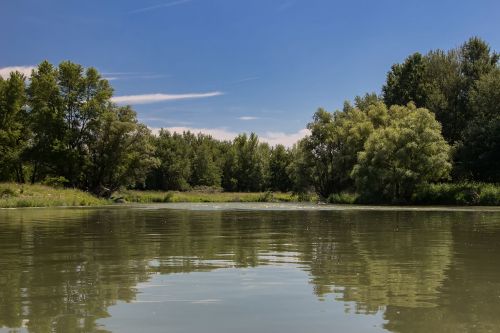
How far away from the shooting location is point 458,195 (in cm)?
5594

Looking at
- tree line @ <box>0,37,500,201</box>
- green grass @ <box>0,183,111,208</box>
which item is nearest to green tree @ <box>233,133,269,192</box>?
tree line @ <box>0,37,500,201</box>

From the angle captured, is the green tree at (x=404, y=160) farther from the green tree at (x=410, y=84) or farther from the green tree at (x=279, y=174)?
the green tree at (x=279, y=174)

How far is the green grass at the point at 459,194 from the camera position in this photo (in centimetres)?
5312

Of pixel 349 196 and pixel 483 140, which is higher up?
pixel 483 140

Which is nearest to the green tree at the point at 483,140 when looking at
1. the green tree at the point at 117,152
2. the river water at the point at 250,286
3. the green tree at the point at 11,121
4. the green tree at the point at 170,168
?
the green tree at the point at 117,152

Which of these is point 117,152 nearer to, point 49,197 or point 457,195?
point 49,197

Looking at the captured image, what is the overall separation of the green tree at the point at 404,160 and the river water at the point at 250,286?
4307 cm

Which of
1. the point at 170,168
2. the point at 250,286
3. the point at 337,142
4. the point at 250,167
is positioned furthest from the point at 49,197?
the point at 250,167

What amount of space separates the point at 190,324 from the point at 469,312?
396cm

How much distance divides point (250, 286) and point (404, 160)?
53339mm

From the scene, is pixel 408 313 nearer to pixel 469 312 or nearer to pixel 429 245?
pixel 469 312

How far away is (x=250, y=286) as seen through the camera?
9.53 metres

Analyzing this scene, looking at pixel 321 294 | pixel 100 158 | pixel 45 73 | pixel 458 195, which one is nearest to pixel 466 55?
pixel 458 195

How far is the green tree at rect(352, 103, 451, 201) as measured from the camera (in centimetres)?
5878
